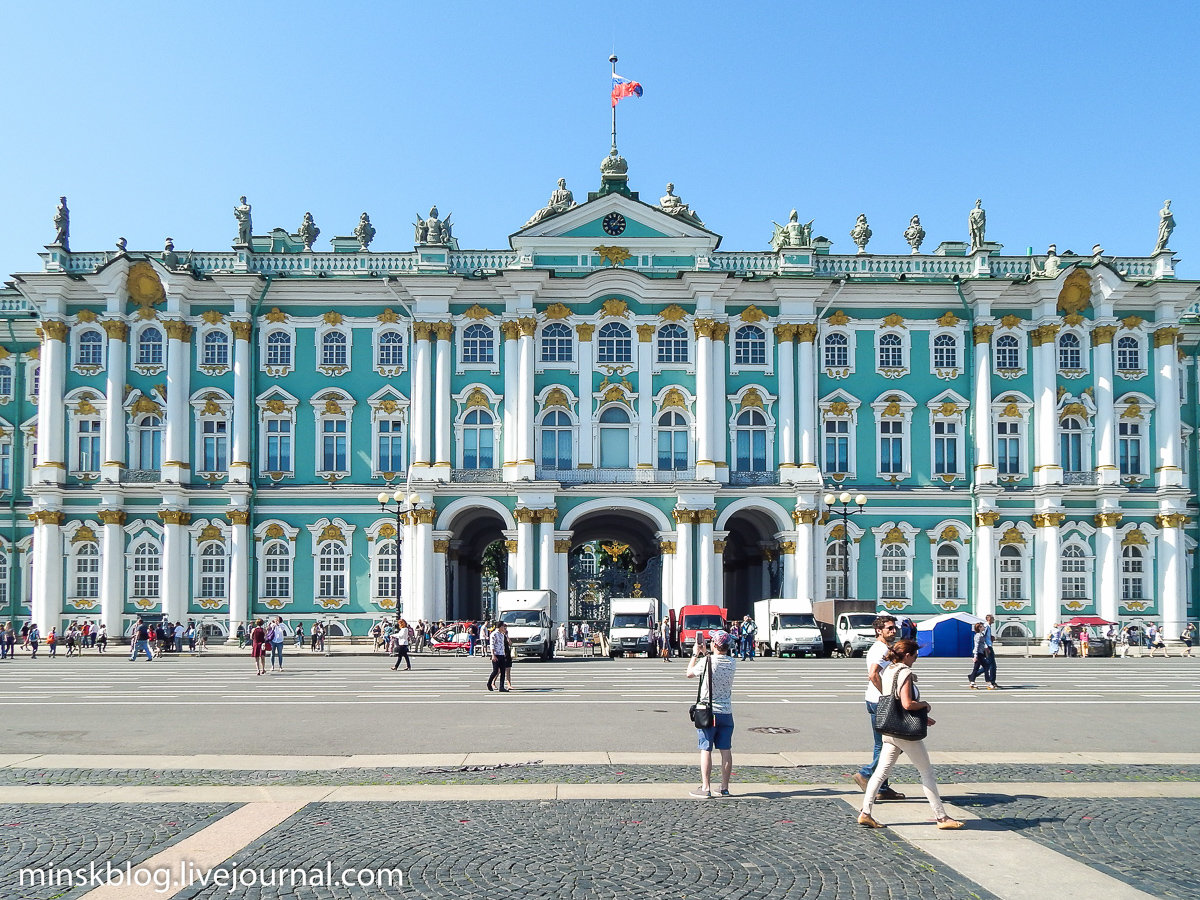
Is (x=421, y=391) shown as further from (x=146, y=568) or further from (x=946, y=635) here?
(x=946, y=635)

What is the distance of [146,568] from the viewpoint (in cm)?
5622

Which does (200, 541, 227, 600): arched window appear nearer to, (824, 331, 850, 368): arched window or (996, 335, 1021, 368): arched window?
(824, 331, 850, 368): arched window

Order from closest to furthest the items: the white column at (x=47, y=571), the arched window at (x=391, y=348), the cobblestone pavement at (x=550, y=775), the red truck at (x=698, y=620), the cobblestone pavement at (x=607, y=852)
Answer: the cobblestone pavement at (x=607, y=852)
the cobblestone pavement at (x=550, y=775)
the red truck at (x=698, y=620)
the white column at (x=47, y=571)
the arched window at (x=391, y=348)

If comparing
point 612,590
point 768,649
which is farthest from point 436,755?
point 612,590

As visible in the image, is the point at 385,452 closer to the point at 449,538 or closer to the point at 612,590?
the point at 449,538

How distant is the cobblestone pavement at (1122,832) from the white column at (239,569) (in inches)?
1882

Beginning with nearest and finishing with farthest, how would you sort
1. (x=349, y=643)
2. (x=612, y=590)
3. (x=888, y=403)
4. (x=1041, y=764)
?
(x=1041, y=764), (x=349, y=643), (x=888, y=403), (x=612, y=590)

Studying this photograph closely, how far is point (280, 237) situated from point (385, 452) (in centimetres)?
1348

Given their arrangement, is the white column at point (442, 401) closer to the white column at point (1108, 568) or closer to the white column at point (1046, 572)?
the white column at point (1046, 572)

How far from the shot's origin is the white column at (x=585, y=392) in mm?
56062

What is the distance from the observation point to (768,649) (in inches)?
1923

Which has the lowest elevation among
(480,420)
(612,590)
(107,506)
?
(612,590)

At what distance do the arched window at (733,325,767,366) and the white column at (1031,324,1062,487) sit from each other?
45.7ft

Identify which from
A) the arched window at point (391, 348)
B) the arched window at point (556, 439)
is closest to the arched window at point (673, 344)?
the arched window at point (556, 439)
